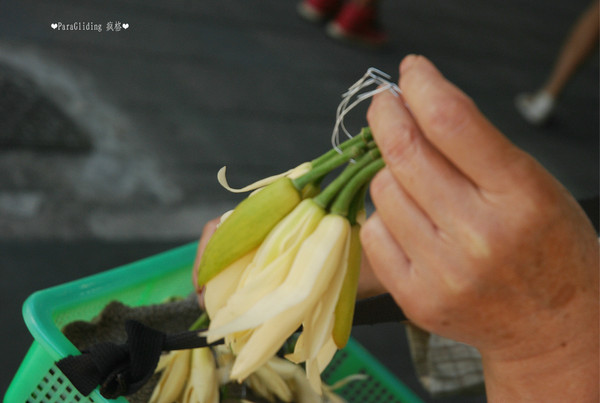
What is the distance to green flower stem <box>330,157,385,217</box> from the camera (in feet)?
1.74

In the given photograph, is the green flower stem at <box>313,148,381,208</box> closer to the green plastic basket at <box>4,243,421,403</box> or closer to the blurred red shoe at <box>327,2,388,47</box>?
the green plastic basket at <box>4,243,421,403</box>

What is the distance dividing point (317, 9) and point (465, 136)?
2225 mm

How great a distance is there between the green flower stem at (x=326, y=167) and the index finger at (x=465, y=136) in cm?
11

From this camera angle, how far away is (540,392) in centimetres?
57

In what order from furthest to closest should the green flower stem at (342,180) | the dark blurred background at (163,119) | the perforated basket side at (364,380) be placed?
the dark blurred background at (163,119) → the perforated basket side at (364,380) → the green flower stem at (342,180)

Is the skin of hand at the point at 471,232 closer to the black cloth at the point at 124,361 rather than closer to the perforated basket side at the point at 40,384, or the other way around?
the black cloth at the point at 124,361

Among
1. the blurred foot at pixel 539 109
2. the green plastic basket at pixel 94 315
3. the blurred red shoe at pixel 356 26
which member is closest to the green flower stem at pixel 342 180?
the green plastic basket at pixel 94 315

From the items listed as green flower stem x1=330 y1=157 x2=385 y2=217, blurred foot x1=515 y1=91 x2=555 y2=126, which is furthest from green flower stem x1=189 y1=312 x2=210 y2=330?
blurred foot x1=515 y1=91 x2=555 y2=126

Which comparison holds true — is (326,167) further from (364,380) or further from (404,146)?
(364,380)

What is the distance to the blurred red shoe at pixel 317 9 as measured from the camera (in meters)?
2.53

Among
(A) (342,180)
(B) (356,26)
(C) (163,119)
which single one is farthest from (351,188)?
(B) (356,26)

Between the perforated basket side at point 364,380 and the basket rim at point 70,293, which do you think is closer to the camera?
the basket rim at point 70,293

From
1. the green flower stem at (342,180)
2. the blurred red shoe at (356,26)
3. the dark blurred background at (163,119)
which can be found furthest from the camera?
the blurred red shoe at (356,26)

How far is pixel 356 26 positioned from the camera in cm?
250
